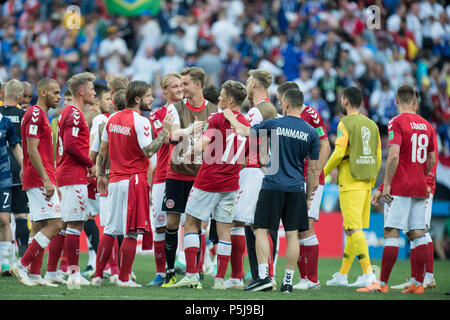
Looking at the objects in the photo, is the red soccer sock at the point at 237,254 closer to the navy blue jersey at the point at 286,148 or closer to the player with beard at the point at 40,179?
the navy blue jersey at the point at 286,148

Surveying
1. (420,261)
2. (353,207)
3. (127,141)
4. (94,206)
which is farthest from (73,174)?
(420,261)

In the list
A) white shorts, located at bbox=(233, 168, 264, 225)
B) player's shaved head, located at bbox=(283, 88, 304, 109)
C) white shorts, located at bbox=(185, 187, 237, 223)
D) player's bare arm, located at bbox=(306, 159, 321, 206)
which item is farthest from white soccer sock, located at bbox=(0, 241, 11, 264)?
player's shaved head, located at bbox=(283, 88, 304, 109)

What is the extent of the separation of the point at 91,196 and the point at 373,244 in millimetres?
7772

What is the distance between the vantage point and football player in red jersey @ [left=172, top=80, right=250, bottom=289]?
912 centimetres

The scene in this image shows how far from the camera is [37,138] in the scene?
9.11 m

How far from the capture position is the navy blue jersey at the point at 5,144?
10148 millimetres

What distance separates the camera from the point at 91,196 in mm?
11242

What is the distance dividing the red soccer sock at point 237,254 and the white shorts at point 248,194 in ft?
0.84

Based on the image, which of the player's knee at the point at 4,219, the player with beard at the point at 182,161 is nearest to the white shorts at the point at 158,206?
the player with beard at the point at 182,161

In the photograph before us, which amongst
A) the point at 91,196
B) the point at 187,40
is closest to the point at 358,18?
the point at 187,40

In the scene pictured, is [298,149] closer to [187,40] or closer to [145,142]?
[145,142]

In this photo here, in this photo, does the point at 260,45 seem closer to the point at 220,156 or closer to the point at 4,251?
the point at 4,251

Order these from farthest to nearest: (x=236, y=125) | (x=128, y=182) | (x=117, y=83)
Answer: (x=117, y=83)
(x=128, y=182)
(x=236, y=125)

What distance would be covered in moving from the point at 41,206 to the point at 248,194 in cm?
271
